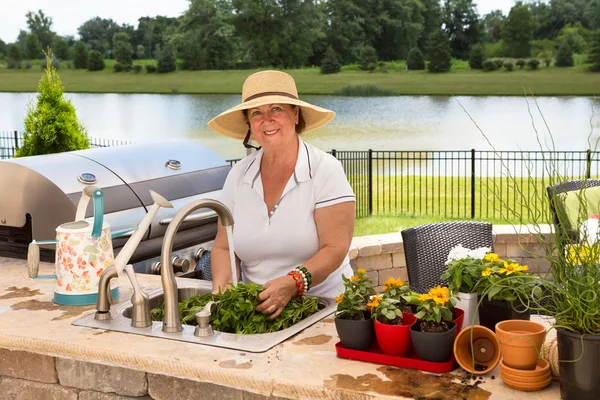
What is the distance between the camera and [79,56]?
20500mm

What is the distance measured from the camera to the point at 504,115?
21.9 m

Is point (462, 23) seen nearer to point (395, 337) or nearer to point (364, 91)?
point (364, 91)

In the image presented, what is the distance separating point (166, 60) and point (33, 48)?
5009 mm

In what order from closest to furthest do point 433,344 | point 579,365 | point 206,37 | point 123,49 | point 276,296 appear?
point 579,365 → point 433,344 → point 276,296 → point 123,49 → point 206,37

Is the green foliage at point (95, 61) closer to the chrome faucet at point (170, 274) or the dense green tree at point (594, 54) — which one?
the dense green tree at point (594, 54)

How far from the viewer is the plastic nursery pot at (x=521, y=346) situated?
5.60 feet

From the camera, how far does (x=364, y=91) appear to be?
22.5 meters

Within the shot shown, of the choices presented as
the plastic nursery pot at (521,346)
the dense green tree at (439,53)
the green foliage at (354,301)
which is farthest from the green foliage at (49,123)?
the dense green tree at (439,53)

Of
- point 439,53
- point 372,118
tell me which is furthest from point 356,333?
point 372,118

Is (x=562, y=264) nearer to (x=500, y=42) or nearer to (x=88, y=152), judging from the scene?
(x=88, y=152)

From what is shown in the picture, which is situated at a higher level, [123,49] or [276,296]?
[123,49]

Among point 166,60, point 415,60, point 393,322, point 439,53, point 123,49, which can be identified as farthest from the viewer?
point 166,60

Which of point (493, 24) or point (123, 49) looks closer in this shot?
point (123, 49)

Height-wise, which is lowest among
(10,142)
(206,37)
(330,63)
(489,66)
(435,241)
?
(10,142)
